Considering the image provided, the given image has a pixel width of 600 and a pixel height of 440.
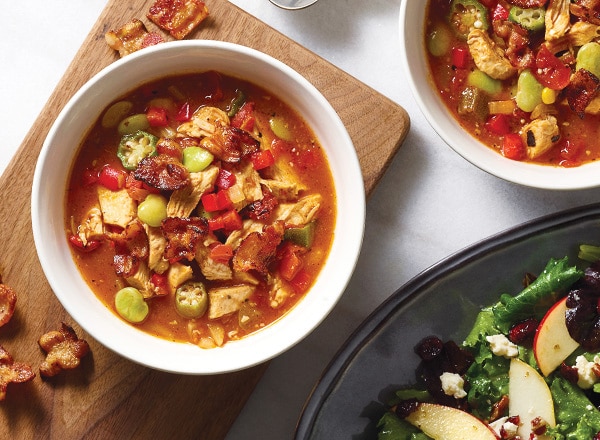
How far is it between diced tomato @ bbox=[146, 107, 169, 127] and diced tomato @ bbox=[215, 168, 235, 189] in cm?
33

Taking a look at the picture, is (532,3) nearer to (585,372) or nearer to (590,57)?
(590,57)

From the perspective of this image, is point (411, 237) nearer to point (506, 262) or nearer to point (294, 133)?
point (506, 262)

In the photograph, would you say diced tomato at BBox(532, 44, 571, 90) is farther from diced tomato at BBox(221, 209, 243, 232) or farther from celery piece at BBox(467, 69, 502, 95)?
diced tomato at BBox(221, 209, 243, 232)

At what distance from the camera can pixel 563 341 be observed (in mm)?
3768

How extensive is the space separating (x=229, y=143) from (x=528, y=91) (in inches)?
53.7

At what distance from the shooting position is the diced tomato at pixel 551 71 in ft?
11.8

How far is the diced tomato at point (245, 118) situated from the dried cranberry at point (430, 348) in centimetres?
127

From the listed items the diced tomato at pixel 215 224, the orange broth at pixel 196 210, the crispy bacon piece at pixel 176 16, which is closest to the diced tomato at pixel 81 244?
Answer: the orange broth at pixel 196 210

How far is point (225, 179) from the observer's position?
11.3 feet

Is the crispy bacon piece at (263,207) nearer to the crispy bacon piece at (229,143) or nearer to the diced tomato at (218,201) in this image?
the diced tomato at (218,201)

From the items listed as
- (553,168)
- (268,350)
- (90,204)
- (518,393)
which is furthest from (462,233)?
(90,204)

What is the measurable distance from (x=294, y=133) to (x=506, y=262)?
115 cm

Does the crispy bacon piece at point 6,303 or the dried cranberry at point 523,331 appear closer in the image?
the crispy bacon piece at point 6,303

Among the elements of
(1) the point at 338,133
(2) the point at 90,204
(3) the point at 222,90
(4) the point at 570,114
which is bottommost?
(2) the point at 90,204
